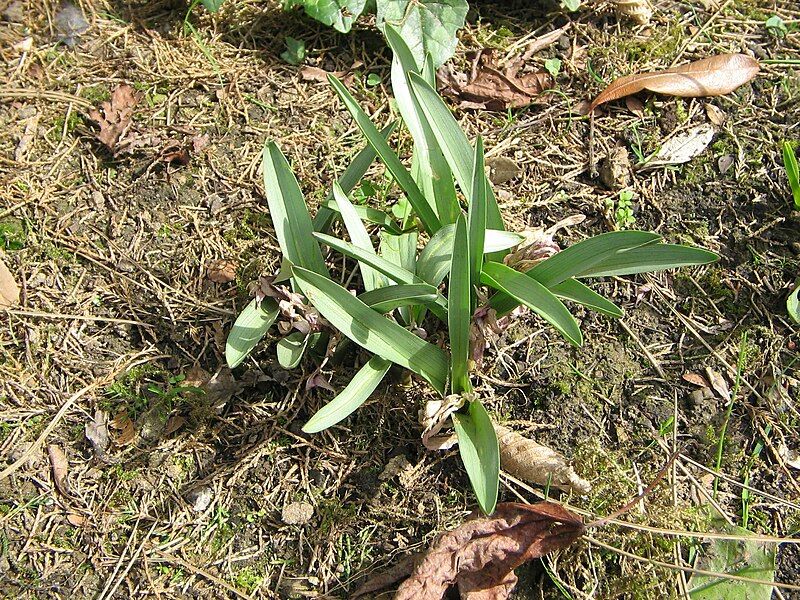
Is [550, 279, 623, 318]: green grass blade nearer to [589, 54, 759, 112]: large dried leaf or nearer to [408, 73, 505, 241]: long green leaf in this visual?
[408, 73, 505, 241]: long green leaf

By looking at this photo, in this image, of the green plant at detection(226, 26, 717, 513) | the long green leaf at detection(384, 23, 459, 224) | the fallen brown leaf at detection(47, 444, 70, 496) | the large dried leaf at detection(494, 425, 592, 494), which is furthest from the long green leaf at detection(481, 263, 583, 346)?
the fallen brown leaf at detection(47, 444, 70, 496)

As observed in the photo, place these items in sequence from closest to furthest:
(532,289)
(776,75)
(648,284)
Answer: (532,289) → (648,284) → (776,75)

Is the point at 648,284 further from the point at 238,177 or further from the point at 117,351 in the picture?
the point at 117,351

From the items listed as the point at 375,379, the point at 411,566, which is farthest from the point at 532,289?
the point at 411,566

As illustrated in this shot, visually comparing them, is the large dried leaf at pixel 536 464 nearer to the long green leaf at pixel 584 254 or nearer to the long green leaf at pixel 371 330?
the long green leaf at pixel 371 330

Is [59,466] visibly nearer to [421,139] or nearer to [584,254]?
[421,139]

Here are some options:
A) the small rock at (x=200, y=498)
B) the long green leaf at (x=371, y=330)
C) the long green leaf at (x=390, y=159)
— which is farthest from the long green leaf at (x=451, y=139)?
the small rock at (x=200, y=498)

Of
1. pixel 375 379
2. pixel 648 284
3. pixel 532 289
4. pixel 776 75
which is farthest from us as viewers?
pixel 776 75
